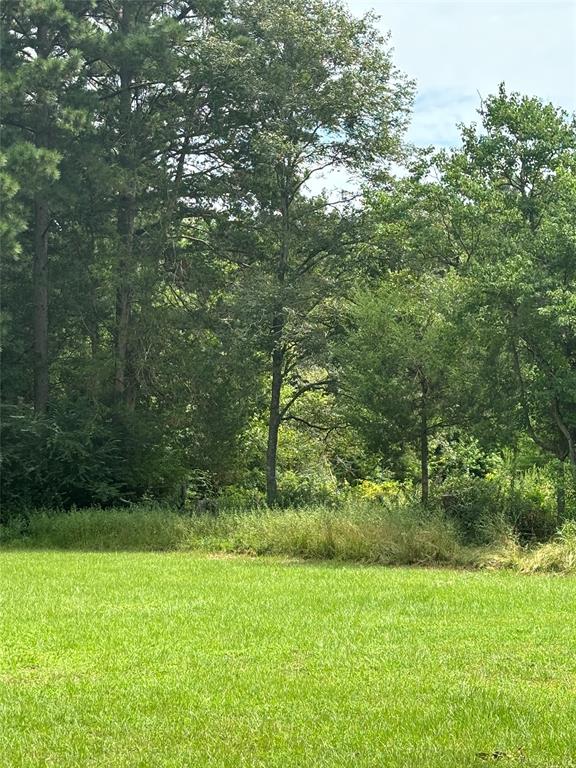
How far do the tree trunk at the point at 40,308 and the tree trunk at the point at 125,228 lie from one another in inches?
74.6

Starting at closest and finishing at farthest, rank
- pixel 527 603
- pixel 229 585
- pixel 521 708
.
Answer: pixel 521 708, pixel 527 603, pixel 229 585

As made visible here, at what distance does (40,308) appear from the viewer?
72.0 feet

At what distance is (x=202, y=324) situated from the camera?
22.2 metres

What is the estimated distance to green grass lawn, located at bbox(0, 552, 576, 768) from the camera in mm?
4734

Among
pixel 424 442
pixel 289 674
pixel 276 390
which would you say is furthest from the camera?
pixel 276 390

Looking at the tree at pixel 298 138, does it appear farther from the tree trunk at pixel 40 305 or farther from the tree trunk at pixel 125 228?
the tree trunk at pixel 40 305

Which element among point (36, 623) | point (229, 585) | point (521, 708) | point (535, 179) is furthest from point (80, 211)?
point (521, 708)

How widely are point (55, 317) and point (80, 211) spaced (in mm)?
3036

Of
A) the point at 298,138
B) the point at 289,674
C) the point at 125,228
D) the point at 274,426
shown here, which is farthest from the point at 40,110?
the point at 289,674

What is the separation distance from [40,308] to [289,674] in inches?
690

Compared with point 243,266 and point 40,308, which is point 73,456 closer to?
point 40,308

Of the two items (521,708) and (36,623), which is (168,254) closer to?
(36,623)

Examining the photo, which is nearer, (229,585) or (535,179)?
(229,585)

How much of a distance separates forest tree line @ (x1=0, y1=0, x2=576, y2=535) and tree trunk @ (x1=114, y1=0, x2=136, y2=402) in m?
0.07
